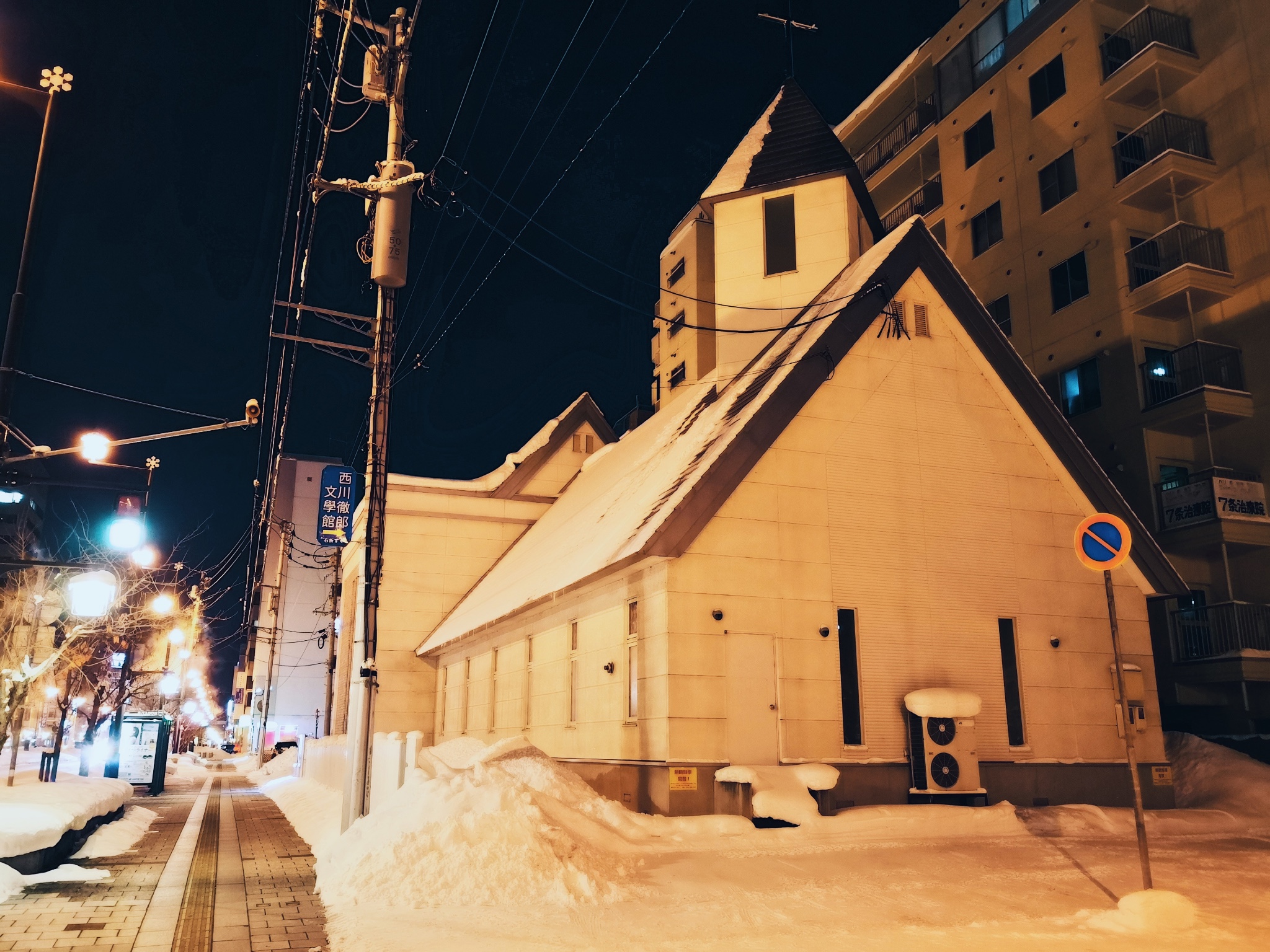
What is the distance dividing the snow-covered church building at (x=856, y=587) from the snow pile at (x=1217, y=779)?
1585mm

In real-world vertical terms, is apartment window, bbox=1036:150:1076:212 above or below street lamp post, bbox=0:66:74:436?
above

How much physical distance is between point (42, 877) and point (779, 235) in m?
22.0

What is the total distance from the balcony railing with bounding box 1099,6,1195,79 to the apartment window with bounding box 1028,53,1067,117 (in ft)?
5.28

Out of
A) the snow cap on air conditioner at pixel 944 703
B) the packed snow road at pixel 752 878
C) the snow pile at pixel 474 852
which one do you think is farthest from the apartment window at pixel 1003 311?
the snow pile at pixel 474 852

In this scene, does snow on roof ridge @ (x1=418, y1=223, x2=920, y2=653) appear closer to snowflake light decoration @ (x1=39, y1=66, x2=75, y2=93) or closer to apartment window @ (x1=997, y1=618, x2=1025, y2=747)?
apartment window @ (x1=997, y1=618, x2=1025, y2=747)

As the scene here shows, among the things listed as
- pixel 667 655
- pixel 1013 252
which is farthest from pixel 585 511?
pixel 1013 252

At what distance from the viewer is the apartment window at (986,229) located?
35.9 metres

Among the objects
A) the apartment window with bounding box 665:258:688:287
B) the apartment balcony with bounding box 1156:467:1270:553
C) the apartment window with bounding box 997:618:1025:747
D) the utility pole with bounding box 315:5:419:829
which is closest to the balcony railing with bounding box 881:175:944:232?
the apartment window with bounding box 665:258:688:287

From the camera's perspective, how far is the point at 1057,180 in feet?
109

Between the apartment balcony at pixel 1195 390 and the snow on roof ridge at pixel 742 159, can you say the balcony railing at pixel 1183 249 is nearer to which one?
the apartment balcony at pixel 1195 390

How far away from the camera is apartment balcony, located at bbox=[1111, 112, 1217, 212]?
29.2m

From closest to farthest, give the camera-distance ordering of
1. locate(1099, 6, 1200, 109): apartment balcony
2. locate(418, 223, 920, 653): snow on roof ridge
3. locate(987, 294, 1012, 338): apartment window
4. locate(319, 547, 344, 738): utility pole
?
locate(418, 223, 920, 653): snow on roof ridge < locate(1099, 6, 1200, 109): apartment balcony < locate(987, 294, 1012, 338): apartment window < locate(319, 547, 344, 738): utility pole

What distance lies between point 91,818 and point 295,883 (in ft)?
22.9

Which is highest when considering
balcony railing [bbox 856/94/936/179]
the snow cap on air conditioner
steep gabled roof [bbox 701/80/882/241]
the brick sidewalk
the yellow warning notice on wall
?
balcony railing [bbox 856/94/936/179]
